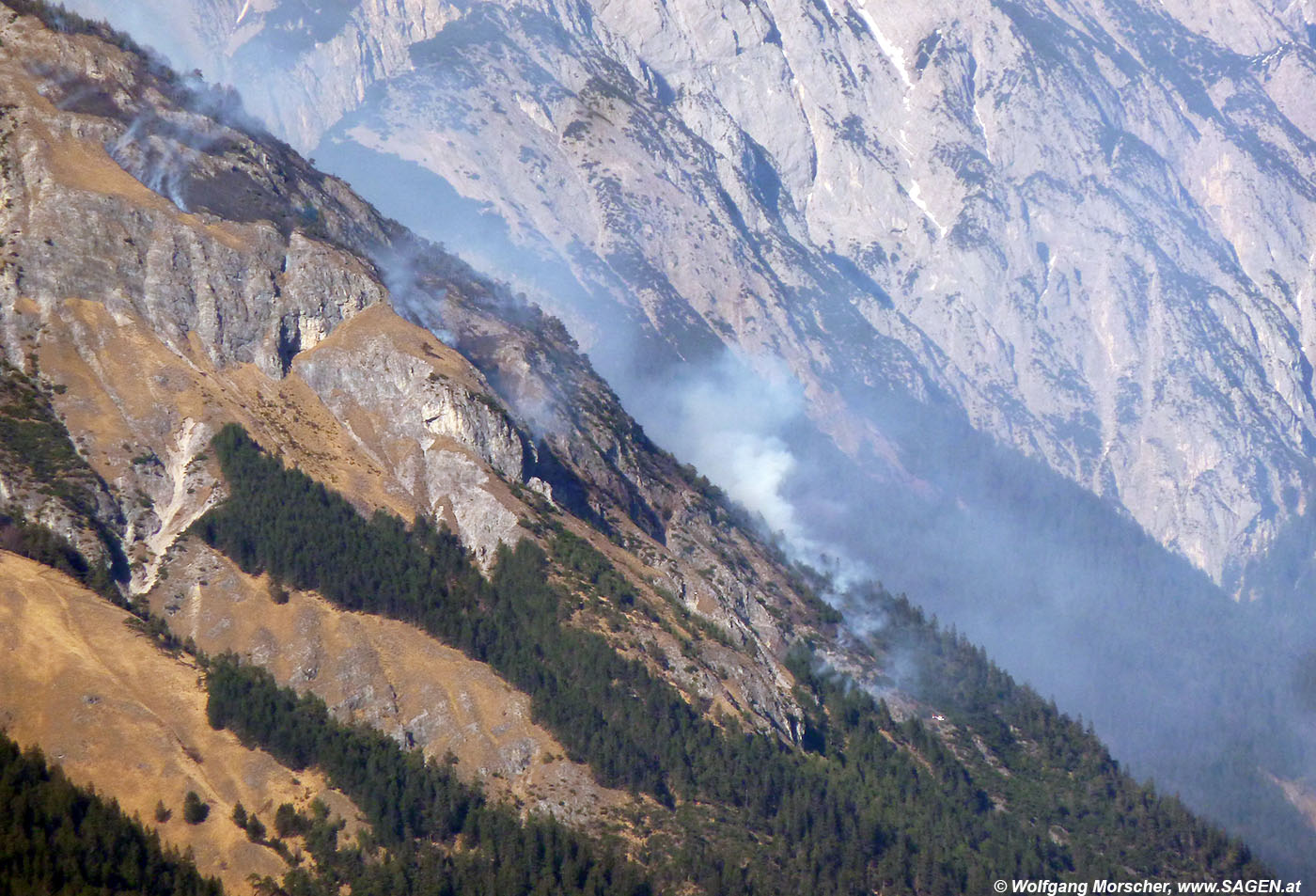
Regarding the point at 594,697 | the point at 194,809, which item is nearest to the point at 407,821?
the point at 194,809

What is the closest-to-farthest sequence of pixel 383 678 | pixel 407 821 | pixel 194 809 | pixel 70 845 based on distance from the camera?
pixel 70 845
pixel 194 809
pixel 407 821
pixel 383 678

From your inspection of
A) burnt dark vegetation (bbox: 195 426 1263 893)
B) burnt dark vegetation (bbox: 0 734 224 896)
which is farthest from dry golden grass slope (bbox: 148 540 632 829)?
burnt dark vegetation (bbox: 0 734 224 896)

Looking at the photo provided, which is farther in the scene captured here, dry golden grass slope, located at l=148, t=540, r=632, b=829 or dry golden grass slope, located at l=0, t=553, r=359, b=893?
dry golden grass slope, located at l=148, t=540, r=632, b=829

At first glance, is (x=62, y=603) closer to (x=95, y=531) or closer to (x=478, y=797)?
(x=95, y=531)

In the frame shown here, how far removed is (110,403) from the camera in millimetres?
190250

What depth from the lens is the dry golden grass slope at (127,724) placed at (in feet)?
483

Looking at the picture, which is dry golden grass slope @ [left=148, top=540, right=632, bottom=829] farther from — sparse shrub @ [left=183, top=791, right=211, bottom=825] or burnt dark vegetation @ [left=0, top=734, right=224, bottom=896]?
burnt dark vegetation @ [left=0, top=734, right=224, bottom=896]

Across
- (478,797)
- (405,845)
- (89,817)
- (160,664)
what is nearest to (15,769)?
(89,817)

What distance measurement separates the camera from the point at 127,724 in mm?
152875

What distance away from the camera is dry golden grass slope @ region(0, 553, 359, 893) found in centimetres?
14712

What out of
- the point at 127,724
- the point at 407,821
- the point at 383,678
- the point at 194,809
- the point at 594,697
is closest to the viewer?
the point at 194,809

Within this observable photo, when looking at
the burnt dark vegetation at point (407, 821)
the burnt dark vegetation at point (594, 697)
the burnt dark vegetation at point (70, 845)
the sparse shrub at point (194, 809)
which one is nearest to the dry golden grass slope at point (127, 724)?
the sparse shrub at point (194, 809)

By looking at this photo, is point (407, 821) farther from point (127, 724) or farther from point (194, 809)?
point (127, 724)

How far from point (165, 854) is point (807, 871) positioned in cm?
7419
